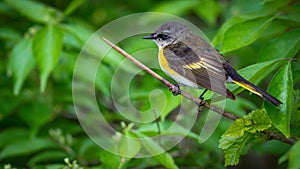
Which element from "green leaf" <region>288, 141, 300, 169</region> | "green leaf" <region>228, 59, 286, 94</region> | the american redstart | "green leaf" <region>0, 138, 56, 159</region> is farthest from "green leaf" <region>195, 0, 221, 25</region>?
"green leaf" <region>288, 141, 300, 169</region>

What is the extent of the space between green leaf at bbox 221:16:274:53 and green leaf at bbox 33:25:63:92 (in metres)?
1.19

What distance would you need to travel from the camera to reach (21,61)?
3.52 m

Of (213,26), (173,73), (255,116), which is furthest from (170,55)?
(213,26)

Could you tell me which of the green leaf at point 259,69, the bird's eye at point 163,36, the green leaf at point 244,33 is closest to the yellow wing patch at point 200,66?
the green leaf at point 244,33

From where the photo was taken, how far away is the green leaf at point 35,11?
3.64 meters

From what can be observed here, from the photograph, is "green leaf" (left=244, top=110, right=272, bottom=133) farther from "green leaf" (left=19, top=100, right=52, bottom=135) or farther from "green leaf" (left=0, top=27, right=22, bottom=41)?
"green leaf" (left=0, top=27, right=22, bottom=41)

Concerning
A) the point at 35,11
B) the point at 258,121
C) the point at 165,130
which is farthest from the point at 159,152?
the point at 35,11

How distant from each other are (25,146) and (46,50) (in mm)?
774

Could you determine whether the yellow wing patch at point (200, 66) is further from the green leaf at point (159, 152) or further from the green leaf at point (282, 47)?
the green leaf at point (159, 152)

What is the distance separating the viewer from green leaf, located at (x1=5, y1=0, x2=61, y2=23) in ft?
11.9

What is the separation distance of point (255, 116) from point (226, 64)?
52 centimetres

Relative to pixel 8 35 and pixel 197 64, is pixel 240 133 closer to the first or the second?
pixel 197 64

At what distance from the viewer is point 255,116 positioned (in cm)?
215

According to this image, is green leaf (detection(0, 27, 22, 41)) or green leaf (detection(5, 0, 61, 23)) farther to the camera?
green leaf (detection(0, 27, 22, 41))
